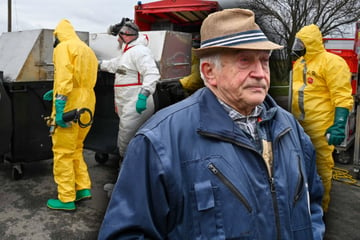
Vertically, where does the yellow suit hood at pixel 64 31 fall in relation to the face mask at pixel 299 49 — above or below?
above

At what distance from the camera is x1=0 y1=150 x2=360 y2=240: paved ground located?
131 inches

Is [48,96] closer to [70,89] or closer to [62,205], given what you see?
[70,89]

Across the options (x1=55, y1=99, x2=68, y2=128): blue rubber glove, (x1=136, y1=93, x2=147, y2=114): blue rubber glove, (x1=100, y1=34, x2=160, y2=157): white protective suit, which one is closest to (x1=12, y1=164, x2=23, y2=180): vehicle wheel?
(x1=100, y1=34, x2=160, y2=157): white protective suit

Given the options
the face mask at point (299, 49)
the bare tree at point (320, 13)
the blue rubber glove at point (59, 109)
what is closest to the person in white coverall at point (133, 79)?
the blue rubber glove at point (59, 109)

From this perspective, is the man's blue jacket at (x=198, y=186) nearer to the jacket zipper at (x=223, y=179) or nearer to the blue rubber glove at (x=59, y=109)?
the jacket zipper at (x=223, y=179)

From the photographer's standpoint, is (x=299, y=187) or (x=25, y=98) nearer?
(x=299, y=187)

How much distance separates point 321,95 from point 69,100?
7.78 feet

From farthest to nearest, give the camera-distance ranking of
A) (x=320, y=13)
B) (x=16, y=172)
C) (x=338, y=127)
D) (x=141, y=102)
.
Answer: (x=320, y=13) < (x=16, y=172) < (x=141, y=102) < (x=338, y=127)

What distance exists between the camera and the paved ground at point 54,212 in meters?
3.33

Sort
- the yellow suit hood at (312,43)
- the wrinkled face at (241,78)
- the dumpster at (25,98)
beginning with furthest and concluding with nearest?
the dumpster at (25,98)
the yellow suit hood at (312,43)
the wrinkled face at (241,78)

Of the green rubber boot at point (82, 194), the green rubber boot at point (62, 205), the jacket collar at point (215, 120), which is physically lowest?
the green rubber boot at point (62, 205)

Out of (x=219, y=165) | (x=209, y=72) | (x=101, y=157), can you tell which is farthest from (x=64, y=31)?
(x=219, y=165)

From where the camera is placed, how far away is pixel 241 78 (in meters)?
1.35

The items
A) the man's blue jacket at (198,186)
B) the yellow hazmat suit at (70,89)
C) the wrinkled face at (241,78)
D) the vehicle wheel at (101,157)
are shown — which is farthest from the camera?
the vehicle wheel at (101,157)
